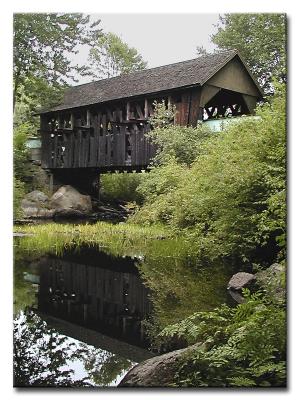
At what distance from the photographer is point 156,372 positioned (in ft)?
10.3

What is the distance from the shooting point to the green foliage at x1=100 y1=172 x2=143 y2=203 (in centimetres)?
1117

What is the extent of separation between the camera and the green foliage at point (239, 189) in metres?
5.26

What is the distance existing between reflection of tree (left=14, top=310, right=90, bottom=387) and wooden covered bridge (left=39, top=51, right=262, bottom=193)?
8.14 ft

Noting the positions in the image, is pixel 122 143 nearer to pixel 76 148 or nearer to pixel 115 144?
pixel 115 144

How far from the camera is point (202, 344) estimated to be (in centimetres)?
335

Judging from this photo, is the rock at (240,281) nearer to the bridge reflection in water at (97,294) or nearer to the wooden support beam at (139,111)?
the bridge reflection in water at (97,294)

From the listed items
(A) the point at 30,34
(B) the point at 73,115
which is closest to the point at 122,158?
(B) the point at 73,115

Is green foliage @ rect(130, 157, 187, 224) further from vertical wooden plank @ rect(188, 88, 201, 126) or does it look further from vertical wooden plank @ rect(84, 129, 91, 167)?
vertical wooden plank @ rect(84, 129, 91, 167)

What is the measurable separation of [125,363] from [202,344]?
592mm

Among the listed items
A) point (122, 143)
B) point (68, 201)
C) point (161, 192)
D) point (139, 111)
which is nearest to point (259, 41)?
point (161, 192)
